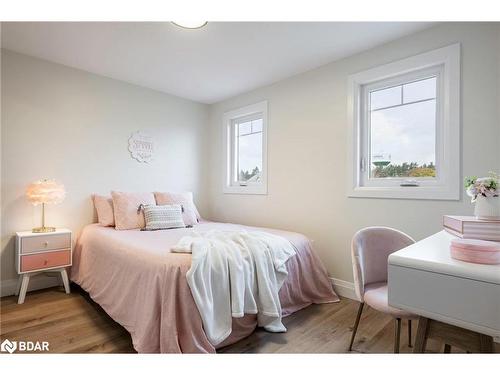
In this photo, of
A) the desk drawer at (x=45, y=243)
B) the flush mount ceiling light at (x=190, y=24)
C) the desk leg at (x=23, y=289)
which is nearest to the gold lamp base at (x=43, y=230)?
the desk drawer at (x=45, y=243)

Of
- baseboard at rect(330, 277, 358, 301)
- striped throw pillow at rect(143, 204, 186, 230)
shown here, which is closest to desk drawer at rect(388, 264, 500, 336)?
baseboard at rect(330, 277, 358, 301)

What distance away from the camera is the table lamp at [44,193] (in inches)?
96.4

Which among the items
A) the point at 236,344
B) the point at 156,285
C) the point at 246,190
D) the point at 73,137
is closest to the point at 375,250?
the point at 236,344

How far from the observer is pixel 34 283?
2.70m

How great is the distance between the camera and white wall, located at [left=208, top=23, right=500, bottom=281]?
188cm

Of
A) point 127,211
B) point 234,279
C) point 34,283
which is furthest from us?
point 127,211

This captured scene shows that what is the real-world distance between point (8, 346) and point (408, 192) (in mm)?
3117

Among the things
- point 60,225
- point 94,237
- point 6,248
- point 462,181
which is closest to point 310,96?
point 462,181

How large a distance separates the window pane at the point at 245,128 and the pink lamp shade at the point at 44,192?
228cm

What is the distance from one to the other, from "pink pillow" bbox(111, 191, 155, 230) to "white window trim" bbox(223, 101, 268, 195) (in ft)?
4.11

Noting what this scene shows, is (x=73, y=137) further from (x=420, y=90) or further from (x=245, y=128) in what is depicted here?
(x=420, y=90)

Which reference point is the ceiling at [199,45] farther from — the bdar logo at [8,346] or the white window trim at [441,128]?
the bdar logo at [8,346]

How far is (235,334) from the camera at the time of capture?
1.78m

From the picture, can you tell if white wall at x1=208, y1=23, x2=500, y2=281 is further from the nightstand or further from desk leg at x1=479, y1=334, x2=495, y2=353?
the nightstand
